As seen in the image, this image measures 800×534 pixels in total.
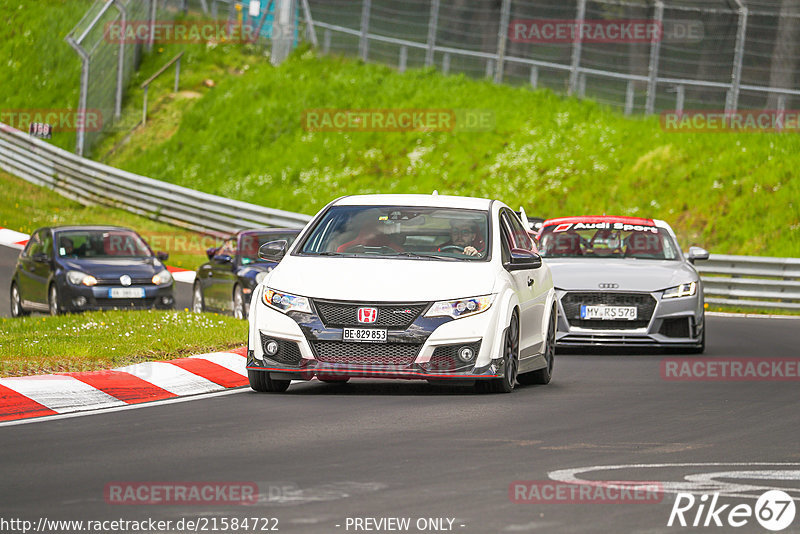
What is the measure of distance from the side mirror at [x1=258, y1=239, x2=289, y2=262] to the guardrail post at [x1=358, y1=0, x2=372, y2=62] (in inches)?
1113

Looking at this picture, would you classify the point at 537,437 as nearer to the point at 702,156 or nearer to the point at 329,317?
the point at 329,317

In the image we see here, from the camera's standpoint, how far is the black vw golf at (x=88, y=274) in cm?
2145

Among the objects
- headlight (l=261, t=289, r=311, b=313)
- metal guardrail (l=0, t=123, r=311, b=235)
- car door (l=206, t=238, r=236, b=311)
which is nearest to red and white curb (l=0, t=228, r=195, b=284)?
metal guardrail (l=0, t=123, r=311, b=235)

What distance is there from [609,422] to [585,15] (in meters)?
24.9

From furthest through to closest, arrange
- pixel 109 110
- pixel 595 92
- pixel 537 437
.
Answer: pixel 109 110
pixel 595 92
pixel 537 437

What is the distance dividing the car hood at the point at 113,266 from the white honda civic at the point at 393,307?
976cm

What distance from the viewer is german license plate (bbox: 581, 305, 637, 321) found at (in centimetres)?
1625

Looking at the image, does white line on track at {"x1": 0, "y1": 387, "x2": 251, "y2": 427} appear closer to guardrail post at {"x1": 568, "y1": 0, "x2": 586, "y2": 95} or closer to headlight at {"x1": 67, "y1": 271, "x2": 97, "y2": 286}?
headlight at {"x1": 67, "y1": 271, "x2": 97, "y2": 286}

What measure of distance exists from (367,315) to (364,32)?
3132 centimetres

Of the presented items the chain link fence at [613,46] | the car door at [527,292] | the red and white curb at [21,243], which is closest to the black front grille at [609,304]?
the car door at [527,292]

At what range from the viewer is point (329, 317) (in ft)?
36.8

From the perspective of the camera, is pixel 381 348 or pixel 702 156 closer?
pixel 381 348

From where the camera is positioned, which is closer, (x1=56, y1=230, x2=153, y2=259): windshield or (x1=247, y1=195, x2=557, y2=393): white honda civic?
(x1=247, y1=195, x2=557, y2=393): white honda civic

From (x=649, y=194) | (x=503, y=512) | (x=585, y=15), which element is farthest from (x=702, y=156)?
(x=503, y=512)
